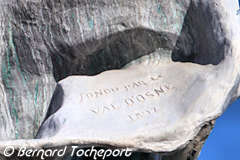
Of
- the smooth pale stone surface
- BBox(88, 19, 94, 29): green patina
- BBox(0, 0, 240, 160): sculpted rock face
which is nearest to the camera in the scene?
the smooth pale stone surface

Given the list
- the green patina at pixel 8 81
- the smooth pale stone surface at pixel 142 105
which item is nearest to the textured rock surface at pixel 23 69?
the green patina at pixel 8 81

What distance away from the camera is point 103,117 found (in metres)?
1.52

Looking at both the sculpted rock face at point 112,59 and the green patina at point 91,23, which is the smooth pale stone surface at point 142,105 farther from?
the green patina at point 91,23

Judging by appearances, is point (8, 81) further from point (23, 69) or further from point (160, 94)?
point (160, 94)

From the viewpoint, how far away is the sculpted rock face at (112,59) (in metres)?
1.54

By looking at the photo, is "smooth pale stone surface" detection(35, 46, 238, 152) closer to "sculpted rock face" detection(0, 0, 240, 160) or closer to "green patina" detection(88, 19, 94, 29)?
"sculpted rock face" detection(0, 0, 240, 160)

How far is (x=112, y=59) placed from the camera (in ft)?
5.99

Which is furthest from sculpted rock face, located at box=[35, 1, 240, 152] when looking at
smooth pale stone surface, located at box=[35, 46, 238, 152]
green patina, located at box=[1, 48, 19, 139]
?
green patina, located at box=[1, 48, 19, 139]

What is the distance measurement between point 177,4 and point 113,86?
0.30m

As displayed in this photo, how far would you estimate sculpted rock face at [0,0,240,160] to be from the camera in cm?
154

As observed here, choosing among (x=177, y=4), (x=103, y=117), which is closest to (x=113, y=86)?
(x=103, y=117)

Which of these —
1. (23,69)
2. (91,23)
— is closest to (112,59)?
(91,23)

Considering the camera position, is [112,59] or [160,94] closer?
[160,94]

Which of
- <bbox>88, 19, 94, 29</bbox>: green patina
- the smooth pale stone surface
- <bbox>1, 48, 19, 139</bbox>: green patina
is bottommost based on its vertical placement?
<bbox>1, 48, 19, 139</bbox>: green patina
